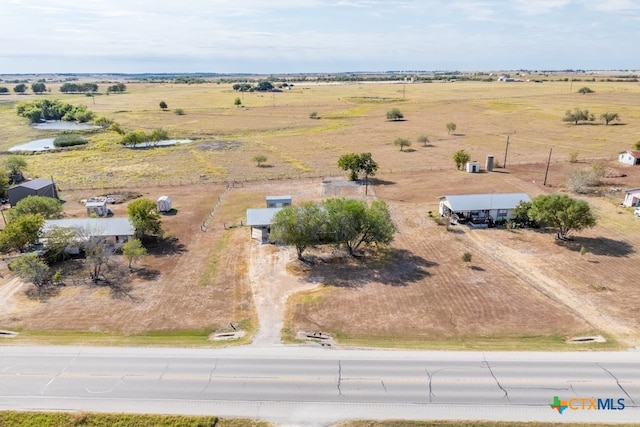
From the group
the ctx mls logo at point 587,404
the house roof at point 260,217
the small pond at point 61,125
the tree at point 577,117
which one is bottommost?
the ctx mls logo at point 587,404

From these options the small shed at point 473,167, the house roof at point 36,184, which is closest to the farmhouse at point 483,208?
the small shed at point 473,167

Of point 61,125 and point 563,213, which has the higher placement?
point 563,213

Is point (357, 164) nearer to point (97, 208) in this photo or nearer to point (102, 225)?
point (97, 208)

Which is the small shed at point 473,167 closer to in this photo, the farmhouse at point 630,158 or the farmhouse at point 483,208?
the farmhouse at point 483,208

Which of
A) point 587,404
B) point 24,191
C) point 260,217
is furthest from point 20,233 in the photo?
point 587,404

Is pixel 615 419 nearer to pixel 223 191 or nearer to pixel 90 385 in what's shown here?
pixel 90 385

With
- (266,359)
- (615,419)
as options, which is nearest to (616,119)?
(615,419)
